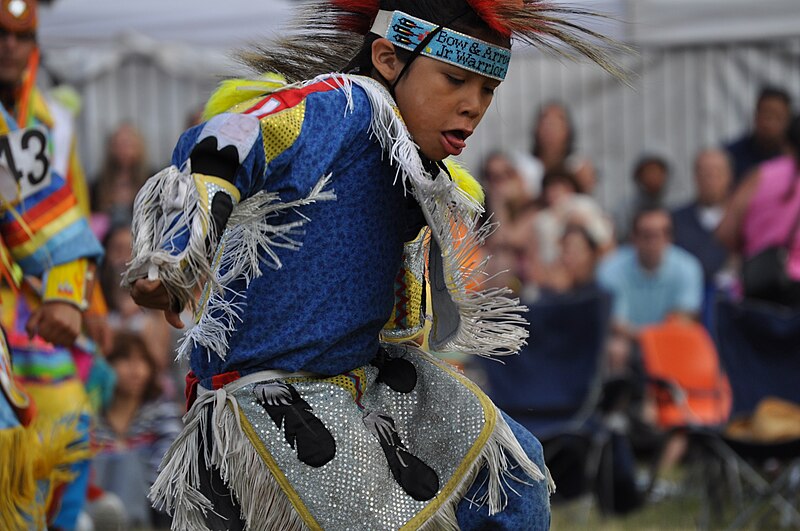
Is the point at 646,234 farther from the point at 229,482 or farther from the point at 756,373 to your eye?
the point at 229,482

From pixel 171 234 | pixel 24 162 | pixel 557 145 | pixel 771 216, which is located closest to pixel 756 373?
pixel 771 216

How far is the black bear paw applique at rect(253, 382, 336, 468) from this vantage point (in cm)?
298

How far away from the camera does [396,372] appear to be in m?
3.26

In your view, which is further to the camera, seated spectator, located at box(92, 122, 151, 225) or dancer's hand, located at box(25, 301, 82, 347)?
seated spectator, located at box(92, 122, 151, 225)

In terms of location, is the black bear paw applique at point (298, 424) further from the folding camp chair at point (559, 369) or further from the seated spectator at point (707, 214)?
the seated spectator at point (707, 214)

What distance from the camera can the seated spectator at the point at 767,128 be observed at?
9180 millimetres

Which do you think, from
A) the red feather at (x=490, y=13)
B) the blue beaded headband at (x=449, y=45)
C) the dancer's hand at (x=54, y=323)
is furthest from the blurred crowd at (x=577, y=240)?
the red feather at (x=490, y=13)

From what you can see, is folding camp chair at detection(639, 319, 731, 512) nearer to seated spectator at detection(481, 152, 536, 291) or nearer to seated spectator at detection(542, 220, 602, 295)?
seated spectator at detection(542, 220, 602, 295)

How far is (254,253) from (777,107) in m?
6.88

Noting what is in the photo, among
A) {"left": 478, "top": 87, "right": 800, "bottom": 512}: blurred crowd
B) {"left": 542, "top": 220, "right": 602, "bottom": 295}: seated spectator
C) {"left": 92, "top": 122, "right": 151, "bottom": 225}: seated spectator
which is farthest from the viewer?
{"left": 92, "top": 122, "right": 151, "bottom": 225}: seated spectator

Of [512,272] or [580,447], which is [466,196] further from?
[512,272]

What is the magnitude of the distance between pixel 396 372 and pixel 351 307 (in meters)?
0.27

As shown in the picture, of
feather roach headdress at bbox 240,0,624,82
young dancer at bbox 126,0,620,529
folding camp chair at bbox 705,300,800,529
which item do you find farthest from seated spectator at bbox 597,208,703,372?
young dancer at bbox 126,0,620,529

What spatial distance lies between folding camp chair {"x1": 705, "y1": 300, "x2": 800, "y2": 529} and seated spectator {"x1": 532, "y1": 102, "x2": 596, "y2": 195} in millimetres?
2760
